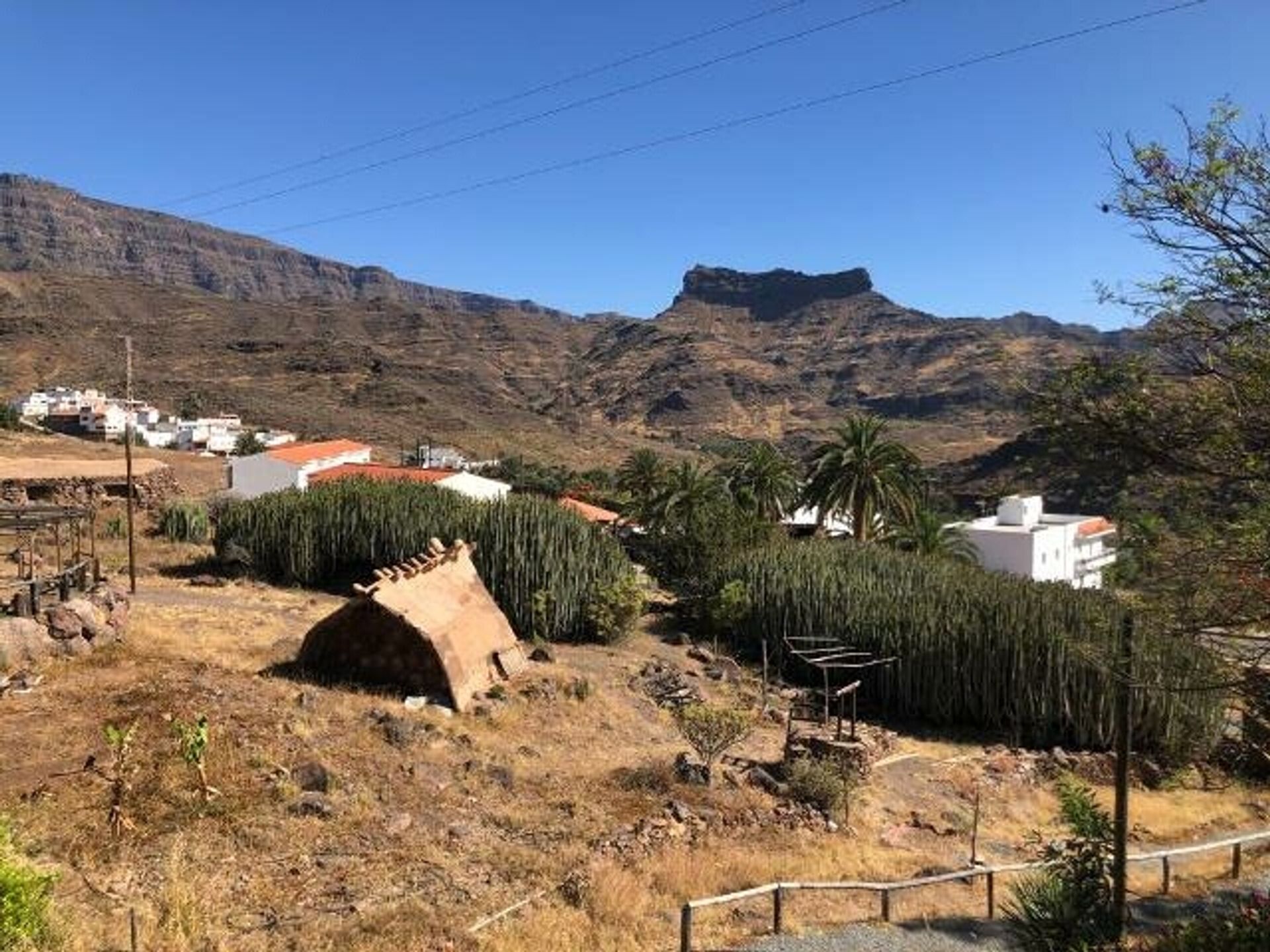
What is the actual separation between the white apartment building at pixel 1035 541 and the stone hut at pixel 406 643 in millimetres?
36028

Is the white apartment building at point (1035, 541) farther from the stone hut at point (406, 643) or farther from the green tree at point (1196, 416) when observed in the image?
the green tree at point (1196, 416)

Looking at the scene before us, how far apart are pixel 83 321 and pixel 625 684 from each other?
392 ft

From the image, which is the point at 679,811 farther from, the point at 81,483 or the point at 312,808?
the point at 81,483

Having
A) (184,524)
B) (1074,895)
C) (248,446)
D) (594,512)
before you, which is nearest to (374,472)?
(594,512)

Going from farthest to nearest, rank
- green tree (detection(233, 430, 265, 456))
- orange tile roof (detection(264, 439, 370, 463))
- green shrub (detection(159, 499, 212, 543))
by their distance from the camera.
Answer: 1. green tree (detection(233, 430, 265, 456))
2. orange tile roof (detection(264, 439, 370, 463))
3. green shrub (detection(159, 499, 212, 543))

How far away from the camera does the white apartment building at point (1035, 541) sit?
51125mm

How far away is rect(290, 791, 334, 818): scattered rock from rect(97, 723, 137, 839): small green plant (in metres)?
1.79

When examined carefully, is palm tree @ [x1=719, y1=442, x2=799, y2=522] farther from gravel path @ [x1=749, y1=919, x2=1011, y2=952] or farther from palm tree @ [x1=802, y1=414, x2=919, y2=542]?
gravel path @ [x1=749, y1=919, x2=1011, y2=952]

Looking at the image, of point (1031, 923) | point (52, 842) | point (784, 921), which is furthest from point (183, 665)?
point (1031, 923)

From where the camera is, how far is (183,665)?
53.4 feet

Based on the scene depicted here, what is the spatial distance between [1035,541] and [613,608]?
34587 mm

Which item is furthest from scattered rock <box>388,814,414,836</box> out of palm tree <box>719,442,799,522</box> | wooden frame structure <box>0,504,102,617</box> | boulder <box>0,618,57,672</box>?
palm tree <box>719,442,799,522</box>

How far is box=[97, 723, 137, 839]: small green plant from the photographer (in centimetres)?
1030

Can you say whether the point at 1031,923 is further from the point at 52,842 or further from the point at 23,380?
the point at 23,380
